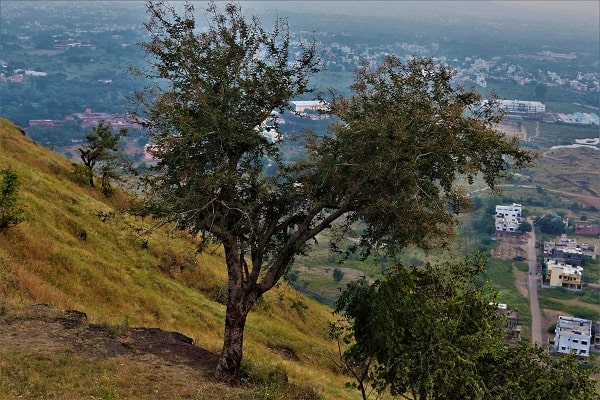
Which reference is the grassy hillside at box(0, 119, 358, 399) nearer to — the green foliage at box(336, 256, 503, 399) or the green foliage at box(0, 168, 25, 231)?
the green foliage at box(0, 168, 25, 231)

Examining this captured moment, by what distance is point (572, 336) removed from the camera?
5288 cm

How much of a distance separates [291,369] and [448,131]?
38.3ft

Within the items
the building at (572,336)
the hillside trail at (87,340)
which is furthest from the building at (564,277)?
the hillside trail at (87,340)

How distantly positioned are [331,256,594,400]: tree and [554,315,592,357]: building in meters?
42.7

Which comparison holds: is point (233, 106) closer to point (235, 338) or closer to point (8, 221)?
point (235, 338)

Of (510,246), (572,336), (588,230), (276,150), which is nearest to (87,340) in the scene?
(276,150)

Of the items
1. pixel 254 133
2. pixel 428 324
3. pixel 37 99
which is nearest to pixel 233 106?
pixel 254 133

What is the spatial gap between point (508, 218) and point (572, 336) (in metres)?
45.4

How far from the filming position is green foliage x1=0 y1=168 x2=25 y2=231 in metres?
20.5

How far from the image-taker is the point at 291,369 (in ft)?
69.6

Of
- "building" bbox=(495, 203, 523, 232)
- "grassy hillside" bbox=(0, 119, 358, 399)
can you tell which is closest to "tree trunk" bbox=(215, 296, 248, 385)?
"grassy hillside" bbox=(0, 119, 358, 399)

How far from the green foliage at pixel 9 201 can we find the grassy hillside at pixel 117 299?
17.3 inches

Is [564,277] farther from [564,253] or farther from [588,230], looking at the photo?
[588,230]

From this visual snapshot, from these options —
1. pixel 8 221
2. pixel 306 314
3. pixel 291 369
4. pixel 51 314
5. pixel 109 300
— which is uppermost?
pixel 8 221
